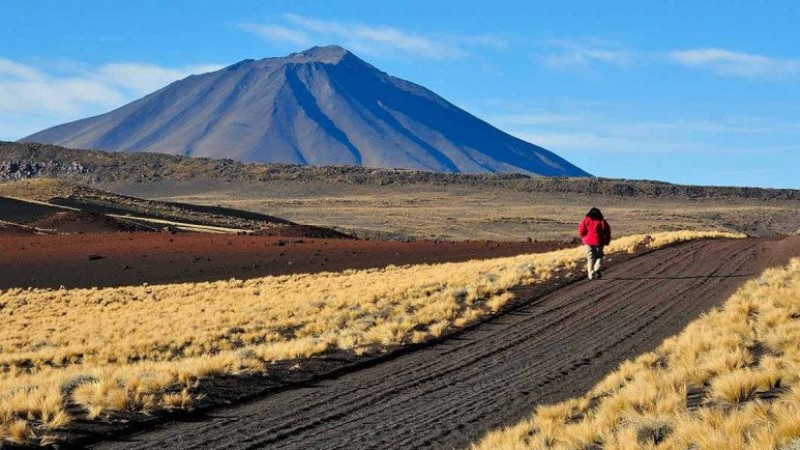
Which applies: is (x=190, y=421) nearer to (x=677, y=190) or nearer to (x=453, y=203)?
(x=453, y=203)

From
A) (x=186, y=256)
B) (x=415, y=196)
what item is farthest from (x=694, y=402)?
(x=415, y=196)

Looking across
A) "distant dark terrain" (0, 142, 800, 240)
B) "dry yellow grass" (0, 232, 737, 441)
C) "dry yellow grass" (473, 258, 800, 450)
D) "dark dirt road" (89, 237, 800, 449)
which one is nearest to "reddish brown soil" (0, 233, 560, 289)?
"dry yellow grass" (0, 232, 737, 441)

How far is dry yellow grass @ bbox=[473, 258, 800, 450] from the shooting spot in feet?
22.5

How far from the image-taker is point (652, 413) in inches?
319

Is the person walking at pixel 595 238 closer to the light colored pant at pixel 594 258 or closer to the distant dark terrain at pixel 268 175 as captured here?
the light colored pant at pixel 594 258

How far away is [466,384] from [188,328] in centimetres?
1272

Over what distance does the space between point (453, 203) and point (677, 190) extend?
150 ft

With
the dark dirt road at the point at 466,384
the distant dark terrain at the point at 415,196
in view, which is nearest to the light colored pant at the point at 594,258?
the dark dirt road at the point at 466,384

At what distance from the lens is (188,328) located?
21844mm

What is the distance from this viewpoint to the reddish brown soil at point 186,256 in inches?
1576

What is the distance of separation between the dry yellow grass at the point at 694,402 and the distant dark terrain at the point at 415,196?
215 ft

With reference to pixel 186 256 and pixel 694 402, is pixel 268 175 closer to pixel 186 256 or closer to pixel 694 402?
pixel 186 256

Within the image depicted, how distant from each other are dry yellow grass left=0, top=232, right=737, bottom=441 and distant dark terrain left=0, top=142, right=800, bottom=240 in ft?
147

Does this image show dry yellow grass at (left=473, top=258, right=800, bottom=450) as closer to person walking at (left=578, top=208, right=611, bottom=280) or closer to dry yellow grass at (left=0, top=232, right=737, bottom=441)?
dry yellow grass at (left=0, top=232, right=737, bottom=441)
